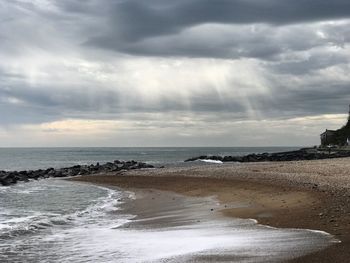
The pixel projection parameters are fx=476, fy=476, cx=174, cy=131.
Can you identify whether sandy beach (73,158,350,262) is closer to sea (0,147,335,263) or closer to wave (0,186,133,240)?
sea (0,147,335,263)

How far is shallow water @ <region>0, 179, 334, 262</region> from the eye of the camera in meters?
10.3

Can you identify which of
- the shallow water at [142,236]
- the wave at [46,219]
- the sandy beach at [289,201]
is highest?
the sandy beach at [289,201]

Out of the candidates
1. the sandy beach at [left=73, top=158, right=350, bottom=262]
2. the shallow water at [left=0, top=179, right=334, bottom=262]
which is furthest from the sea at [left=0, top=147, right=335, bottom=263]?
the sandy beach at [left=73, top=158, right=350, bottom=262]

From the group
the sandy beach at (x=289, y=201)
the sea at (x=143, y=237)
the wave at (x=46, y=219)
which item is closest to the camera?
the sea at (x=143, y=237)

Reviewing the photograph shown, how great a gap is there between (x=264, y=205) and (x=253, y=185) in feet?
23.4

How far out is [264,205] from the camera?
59.5 ft

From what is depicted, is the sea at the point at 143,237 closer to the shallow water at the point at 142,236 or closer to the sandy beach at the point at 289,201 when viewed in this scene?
the shallow water at the point at 142,236

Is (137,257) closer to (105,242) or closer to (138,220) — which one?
(105,242)

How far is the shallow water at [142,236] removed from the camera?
10266 mm

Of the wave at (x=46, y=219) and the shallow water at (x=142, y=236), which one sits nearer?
the shallow water at (x=142, y=236)

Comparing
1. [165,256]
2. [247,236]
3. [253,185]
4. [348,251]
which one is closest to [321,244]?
[348,251]

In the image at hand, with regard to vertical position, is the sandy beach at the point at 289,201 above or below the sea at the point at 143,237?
above

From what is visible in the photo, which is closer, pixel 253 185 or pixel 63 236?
pixel 63 236

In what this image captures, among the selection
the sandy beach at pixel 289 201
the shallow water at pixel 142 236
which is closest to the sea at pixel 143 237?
the shallow water at pixel 142 236
